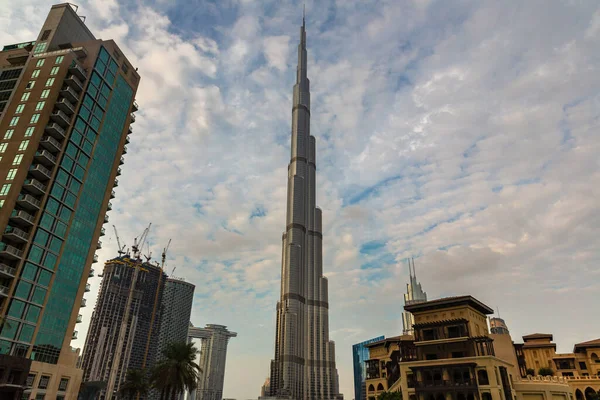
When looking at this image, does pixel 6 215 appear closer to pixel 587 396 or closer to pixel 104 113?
pixel 104 113

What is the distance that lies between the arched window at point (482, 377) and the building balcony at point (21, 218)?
8541 cm

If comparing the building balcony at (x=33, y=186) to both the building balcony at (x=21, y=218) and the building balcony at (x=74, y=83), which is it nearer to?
the building balcony at (x=21, y=218)

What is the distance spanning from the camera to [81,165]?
90.0 m

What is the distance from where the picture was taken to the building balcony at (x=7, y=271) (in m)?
71.8

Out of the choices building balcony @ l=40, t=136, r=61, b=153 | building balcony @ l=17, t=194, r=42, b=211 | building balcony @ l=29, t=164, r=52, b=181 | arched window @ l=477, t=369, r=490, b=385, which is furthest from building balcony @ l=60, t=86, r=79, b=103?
arched window @ l=477, t=369, r=490, b=385

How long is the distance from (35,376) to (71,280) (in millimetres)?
18529

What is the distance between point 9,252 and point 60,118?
1132 inches

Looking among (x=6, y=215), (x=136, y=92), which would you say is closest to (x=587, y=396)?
(x=6, y=215)

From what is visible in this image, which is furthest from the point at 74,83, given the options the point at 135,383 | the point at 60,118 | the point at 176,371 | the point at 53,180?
the point at 135,383

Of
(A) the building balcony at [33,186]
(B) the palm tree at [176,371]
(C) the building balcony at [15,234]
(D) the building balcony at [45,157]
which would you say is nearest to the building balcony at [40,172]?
(D) the building balcony at [45,157]

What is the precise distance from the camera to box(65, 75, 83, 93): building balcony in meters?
88.9

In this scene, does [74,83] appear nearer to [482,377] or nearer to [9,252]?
[9,252]

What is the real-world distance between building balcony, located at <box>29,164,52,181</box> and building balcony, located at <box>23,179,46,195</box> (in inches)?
64.1

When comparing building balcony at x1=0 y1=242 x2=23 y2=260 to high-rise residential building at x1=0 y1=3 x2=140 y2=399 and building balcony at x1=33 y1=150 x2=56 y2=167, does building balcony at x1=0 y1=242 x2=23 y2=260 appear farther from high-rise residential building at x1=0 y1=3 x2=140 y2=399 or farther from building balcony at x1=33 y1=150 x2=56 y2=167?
building balcony at x1=33 y1=150 x2=56 y2=167
